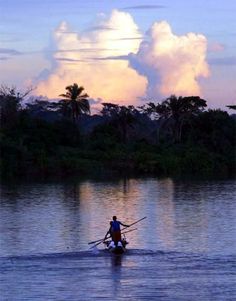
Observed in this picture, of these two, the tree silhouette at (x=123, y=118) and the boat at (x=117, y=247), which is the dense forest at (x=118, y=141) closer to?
the tree silhouette at (x=123, y=118)

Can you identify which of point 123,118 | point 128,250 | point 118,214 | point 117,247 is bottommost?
→ point 128,250

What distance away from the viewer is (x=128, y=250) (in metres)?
30.2

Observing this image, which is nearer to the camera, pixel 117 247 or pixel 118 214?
pixel 117 247

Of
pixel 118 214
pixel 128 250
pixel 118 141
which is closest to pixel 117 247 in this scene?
pixel 128 250

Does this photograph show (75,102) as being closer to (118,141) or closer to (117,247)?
(118,141)

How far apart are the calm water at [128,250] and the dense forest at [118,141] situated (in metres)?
20.7

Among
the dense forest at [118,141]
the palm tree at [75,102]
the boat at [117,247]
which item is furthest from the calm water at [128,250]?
the palm tree at [75,102]

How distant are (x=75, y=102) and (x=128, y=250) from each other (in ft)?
225

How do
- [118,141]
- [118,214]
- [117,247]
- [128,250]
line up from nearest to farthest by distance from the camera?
1. [117,247]
2. [128,250]
3. [118,214]
4. [118,141]

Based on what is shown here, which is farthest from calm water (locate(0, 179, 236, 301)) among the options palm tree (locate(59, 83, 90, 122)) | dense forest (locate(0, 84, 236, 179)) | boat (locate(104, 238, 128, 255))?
palm tree (locate(59, 83, 90, 122))

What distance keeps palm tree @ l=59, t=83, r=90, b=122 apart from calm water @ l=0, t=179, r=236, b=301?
117 ft

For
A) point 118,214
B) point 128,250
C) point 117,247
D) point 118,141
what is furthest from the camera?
point 118,141

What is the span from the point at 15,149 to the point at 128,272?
56.1m

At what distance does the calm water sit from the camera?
22.4 m
